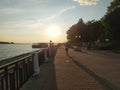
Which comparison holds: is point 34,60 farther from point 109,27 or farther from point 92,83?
point 109,27

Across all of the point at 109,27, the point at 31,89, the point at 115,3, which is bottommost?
the point at 31,89

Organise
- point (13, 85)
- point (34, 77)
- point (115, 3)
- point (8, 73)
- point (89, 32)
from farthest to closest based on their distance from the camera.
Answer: point (89, 32) < point (115, 3) < point (34, 77) < point (13, 85) < point (8, 73)

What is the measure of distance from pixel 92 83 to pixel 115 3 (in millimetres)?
50990

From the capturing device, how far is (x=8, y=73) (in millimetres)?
7422

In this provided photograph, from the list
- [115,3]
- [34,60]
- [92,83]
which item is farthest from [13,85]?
[115,3]

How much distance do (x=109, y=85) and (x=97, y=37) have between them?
83.2m

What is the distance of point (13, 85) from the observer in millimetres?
7953

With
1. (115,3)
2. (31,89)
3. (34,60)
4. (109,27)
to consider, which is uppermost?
(115,3)

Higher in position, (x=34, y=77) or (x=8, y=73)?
(x=8, y=73)

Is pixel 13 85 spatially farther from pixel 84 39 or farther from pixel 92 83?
pixel 84 39

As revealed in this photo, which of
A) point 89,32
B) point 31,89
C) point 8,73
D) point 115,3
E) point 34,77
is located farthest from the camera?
point 89,32

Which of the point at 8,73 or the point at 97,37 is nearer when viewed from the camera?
the point at 8,73

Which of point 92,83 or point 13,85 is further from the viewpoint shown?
point 92,83

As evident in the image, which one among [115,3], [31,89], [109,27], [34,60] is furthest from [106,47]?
[31,89]
